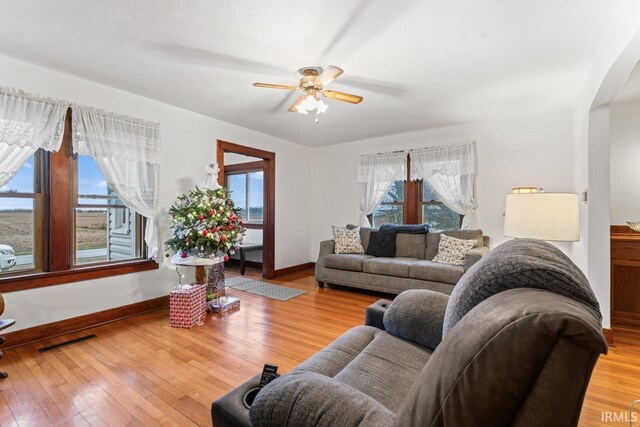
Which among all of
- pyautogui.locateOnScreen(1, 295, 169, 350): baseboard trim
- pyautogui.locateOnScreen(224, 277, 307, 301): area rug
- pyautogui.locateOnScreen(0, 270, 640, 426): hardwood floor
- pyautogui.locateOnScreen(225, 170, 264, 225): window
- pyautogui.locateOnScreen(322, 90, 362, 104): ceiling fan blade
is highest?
pyautogui.locateOnScreen(322, 90, 362, 104): ceiling fan blade

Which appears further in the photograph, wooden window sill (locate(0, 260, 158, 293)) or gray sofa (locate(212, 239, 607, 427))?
wooden window sill (locate(0, 260, 158, 293))

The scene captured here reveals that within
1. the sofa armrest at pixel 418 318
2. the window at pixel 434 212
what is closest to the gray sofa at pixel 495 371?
the sofa armrest at pixel 418 318

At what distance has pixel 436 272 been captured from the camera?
3764mm

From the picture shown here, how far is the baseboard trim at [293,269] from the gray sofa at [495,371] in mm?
4212

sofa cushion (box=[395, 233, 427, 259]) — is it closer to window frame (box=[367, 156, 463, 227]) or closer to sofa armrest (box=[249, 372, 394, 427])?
window frame (box=[367, 156, 463, 227])

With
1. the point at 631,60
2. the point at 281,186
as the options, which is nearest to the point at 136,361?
the point at 281,186

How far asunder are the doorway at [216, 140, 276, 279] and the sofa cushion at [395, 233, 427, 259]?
214 cm

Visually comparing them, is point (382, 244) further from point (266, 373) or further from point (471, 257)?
point (266, 373)

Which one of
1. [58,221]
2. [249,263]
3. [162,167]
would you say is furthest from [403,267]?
[58,221]

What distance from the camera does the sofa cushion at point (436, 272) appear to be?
3657 mm

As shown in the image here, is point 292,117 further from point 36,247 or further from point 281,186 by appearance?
point 36,247

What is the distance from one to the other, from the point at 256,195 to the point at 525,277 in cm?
585

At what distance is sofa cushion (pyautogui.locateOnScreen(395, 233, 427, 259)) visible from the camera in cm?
443

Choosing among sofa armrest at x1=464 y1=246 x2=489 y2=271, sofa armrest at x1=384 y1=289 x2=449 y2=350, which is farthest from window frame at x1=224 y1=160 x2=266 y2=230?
sofa armrest at x1=384 y1=289 x2=449 y2=350
